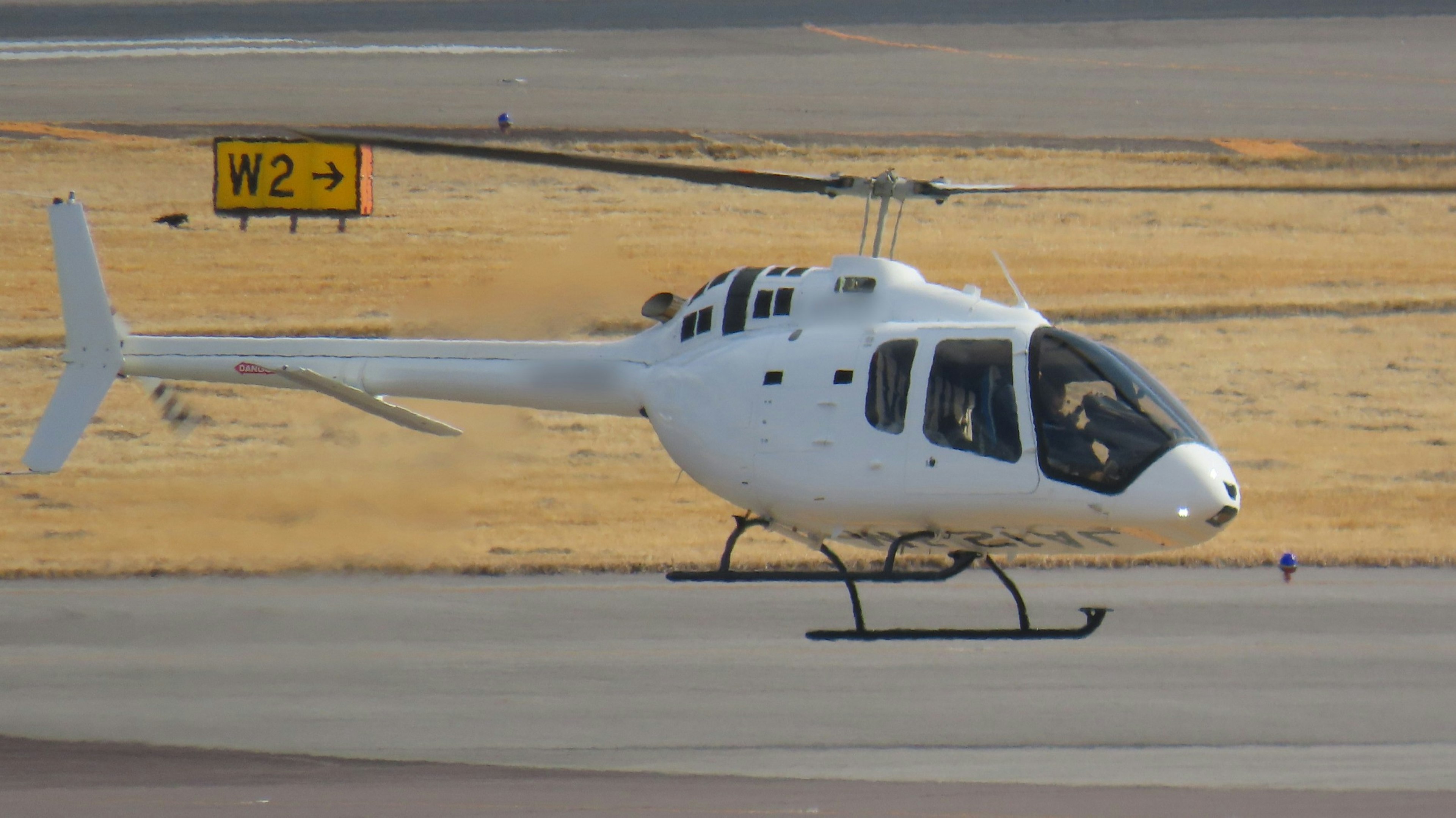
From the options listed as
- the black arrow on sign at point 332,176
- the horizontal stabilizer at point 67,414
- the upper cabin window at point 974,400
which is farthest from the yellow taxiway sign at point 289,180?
the upper cabin window at point 974,400

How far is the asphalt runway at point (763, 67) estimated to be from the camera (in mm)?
58875

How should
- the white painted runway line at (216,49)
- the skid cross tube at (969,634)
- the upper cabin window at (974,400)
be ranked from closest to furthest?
the upper cabin window at (974,400) < the skid cross tube at (969,634) < the white painted runway line at (216,49)

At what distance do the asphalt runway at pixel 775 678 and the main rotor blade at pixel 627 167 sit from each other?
1247 cm

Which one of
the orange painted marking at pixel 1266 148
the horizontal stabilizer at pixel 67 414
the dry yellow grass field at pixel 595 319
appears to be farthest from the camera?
the orange painted marking at pixel 1266 148

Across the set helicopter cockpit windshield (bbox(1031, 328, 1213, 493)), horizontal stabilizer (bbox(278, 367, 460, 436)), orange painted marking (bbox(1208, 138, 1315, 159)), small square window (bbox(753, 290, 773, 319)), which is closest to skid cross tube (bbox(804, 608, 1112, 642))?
helicopter cockpit windshield (bbox(1031, 328, 1213, 493))

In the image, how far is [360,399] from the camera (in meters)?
20.7

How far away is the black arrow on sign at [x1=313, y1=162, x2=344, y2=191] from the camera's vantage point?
49.4 m

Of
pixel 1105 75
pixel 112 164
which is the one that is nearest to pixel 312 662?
pixel 112 164

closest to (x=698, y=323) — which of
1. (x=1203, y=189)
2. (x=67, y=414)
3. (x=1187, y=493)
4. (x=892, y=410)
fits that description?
(x=892, y=410)

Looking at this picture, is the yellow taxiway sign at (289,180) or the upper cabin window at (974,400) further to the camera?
the yellow taxiway sign at (289,180)

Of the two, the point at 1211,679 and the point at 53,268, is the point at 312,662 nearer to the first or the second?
the point at 1211,679

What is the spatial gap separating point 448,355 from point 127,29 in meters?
56.8

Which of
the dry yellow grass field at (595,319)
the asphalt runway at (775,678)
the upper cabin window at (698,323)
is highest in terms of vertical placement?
the upper cabin window at (698,323)

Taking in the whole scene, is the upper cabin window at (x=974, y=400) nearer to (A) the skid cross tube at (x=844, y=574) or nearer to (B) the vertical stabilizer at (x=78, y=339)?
(A) the skid cross tube at (x=844, y=574)
